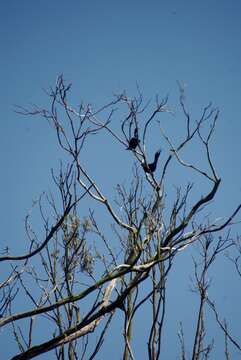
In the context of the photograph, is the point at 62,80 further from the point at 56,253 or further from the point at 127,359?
the point at 127,359

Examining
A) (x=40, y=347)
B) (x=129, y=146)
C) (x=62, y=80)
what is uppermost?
(x=62, y=80)

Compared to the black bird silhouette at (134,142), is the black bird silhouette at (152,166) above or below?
below

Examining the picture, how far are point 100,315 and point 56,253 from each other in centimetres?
287

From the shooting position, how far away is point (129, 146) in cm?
360

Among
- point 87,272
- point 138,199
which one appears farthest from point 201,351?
point 138,199

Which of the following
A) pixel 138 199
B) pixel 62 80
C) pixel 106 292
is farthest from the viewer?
pixel 138 199

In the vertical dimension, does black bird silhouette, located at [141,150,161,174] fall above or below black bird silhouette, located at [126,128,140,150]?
below

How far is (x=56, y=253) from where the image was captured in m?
5.36

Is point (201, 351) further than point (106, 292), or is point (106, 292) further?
point (201, 351)

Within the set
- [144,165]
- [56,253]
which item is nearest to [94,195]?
[144,165]

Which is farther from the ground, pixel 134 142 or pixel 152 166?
pixel 134 142

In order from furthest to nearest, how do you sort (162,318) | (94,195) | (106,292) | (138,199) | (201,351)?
(201,351) < (138,199) < (94,195) < (106,292) < (162,318)

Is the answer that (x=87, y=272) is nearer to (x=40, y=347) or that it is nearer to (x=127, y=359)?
(x=127, y=359)

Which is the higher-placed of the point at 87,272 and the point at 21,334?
the point at 87,272
